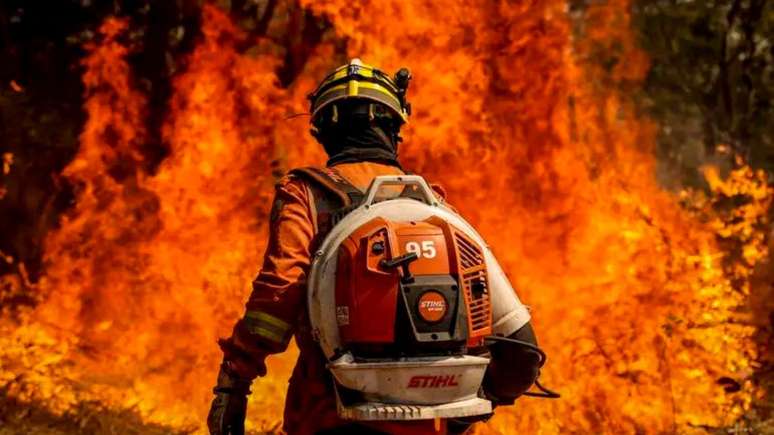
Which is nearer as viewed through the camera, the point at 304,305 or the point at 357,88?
the point at 304,305

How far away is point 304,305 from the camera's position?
2.94 m

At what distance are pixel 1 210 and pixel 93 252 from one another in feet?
8.56

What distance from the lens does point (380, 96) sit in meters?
3.38

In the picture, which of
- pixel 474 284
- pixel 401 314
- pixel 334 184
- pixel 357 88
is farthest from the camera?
pixel 357 88

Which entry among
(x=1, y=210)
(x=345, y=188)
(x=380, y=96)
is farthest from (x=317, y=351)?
(x=1, y=210)

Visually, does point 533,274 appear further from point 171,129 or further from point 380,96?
point 380,96

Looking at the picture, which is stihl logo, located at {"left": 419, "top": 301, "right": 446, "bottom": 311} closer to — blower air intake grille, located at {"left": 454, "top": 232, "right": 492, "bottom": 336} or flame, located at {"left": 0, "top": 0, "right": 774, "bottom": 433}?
blower air intake grille, located at {"left": 454, "top": 232, "right": 492, "bottom": 336}

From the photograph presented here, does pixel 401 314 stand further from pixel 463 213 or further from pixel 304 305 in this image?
pixel 463 213

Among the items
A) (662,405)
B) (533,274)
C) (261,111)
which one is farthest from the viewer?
(261,111)

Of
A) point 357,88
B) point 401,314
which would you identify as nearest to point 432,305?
point 401,314

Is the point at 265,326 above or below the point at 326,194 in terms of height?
below

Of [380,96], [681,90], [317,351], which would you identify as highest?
[681,90]

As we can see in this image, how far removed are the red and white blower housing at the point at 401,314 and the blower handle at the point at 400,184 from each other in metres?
0.08

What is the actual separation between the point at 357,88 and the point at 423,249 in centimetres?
91
